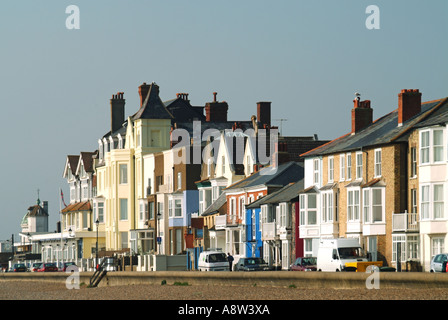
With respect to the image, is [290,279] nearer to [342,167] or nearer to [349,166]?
[349,166]

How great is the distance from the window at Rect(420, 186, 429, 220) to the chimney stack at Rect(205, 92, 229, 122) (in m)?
50.6

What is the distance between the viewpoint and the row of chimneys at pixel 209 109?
353 feet

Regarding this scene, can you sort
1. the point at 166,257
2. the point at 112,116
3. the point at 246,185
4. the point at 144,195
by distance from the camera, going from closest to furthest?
the point at 246,185 → the point at 166,257 → the point at 144,195 → the point at 112,116

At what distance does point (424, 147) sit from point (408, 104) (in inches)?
244

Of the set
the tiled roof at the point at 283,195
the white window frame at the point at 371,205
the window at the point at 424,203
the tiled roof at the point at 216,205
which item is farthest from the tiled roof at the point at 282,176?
the window at the point at 424,203

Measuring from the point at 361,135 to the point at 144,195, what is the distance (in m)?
44.1

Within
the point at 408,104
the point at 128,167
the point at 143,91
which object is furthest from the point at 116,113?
the point at 408,104

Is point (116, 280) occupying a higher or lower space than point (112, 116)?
lower

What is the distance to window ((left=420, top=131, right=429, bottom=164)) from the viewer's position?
205 feet

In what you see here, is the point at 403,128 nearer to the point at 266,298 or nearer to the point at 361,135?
the point at 361,135

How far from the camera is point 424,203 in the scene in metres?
62.9

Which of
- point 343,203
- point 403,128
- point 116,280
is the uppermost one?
point 403,128

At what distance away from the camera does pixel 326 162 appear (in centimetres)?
7419
